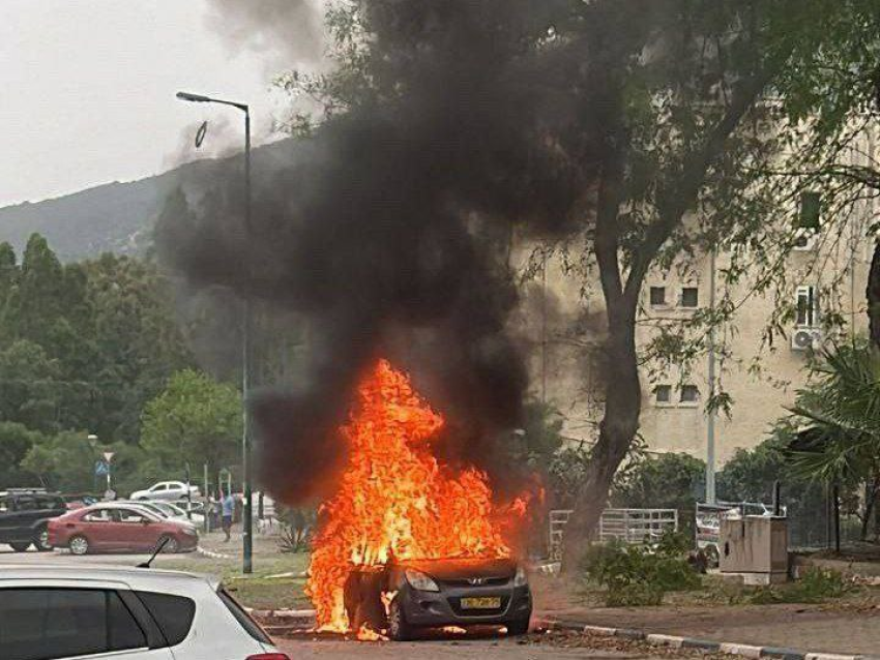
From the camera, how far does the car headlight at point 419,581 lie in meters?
18.9

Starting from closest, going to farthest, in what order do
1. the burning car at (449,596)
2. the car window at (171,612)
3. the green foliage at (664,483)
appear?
the car window at (171,612) → the burning car at (449,596) → the green foliage at (664,483)

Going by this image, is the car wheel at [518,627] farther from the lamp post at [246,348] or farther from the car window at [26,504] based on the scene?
the car window at [26,504]

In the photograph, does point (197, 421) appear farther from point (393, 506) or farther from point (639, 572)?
point (393, 506)

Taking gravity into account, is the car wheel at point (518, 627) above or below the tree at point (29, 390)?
below

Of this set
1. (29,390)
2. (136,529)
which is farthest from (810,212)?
Answer: (29,390)

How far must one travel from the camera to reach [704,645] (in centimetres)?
1802

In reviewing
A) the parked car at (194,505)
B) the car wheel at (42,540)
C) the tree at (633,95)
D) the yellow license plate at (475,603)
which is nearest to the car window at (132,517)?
the car wheel at (42,540)

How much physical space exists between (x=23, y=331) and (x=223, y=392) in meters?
22.9

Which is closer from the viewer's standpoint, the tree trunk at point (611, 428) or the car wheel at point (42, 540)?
the tree trunk at point (611, 428)

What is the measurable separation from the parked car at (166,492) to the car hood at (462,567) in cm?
5171

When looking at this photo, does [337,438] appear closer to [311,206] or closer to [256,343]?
[311,206]

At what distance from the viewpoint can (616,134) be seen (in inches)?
1051

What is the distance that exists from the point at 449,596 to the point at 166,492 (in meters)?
55.8

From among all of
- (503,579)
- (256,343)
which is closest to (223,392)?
(256,343)
